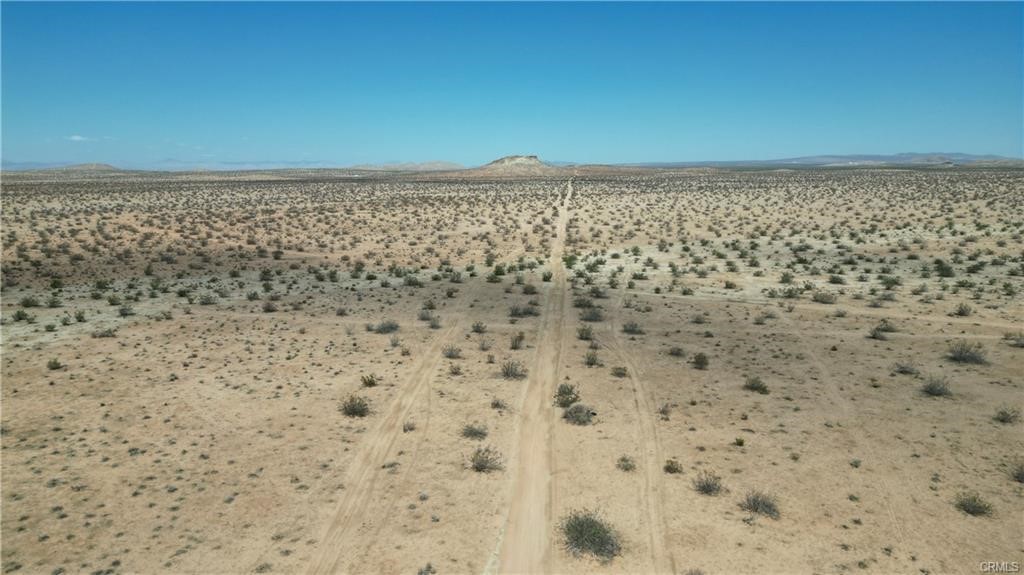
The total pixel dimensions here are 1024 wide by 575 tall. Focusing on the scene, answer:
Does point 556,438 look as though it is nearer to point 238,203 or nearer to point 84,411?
point 84,411

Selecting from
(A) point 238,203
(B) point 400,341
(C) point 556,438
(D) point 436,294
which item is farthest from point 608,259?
(A) point 238,203

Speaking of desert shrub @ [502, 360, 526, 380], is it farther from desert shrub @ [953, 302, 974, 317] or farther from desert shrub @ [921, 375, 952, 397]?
desert shrub @ [953, 302, 974, 317]

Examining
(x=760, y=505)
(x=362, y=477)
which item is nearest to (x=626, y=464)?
(x=760, y=505)

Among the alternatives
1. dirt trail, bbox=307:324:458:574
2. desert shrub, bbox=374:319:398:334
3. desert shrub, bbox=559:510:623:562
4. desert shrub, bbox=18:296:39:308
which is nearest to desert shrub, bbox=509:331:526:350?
dirt trail, bbox=307:324:458:574

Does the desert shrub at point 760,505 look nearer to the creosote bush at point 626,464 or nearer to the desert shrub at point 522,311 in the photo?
the creosote bush at point 626,464

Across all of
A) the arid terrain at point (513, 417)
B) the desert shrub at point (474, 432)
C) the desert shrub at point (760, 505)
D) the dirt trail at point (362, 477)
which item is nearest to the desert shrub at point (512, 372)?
the arid terrain at point (513, 417)

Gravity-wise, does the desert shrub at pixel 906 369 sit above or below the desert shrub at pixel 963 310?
below

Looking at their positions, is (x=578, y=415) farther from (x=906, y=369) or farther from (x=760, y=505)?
(x=906, y=369)
